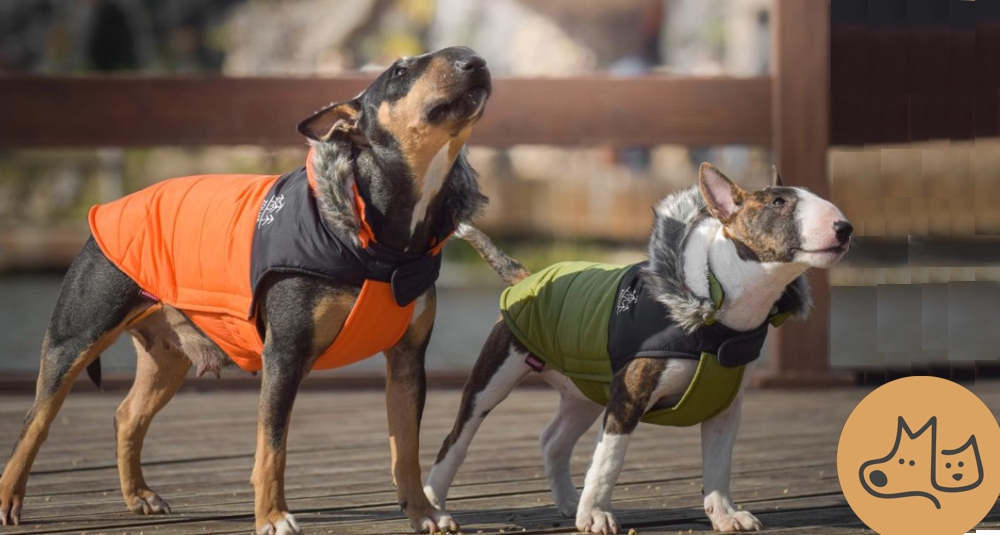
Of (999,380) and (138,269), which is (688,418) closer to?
(138,269)

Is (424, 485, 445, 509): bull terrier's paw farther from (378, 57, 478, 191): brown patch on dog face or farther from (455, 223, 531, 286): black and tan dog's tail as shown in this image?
(378, 57, 478, 191): brown patch on dog face

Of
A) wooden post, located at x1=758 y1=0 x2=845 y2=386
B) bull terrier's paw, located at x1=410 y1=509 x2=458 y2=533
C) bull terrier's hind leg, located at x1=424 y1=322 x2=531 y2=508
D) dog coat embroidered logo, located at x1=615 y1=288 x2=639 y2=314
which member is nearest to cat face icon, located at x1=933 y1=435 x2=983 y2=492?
dog coat embroidered logo, located at x1=615 y1=288 x2=639 y2=314

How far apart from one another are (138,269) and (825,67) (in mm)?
3613

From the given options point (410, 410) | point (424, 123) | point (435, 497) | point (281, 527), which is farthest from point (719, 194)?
point (281, 527)

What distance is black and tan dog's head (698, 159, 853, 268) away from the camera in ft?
11.2

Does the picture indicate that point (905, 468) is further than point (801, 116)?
No

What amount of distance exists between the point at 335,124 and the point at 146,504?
50.3 inches

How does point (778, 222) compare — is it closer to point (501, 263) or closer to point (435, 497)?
point (501, 263)

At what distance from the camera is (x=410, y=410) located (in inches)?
149

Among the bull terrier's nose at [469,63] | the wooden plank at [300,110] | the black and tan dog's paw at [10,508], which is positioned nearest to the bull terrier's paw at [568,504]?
the bull terrier's nose at [469,63]

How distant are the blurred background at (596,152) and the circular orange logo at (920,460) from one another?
2.28 m

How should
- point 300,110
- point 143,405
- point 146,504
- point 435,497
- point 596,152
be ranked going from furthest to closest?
point 596,152, point 300,110, point 143,405, point 146,504, point 435,497

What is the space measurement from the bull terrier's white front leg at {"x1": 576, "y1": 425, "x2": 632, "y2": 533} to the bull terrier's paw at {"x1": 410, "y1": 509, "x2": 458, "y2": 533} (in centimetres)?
35

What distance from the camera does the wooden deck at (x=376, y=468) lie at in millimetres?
3885
